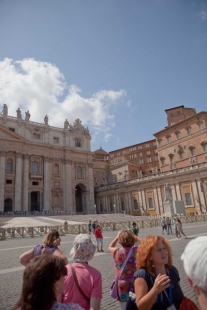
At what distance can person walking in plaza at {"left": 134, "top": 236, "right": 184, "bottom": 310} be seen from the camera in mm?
2305

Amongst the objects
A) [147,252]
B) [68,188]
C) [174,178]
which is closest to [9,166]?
[68,188]

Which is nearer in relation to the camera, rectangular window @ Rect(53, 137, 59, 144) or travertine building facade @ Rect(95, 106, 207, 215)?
travertine building facade @ Rect(95, 106, 207, 215)

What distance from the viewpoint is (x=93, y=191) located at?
172 feet

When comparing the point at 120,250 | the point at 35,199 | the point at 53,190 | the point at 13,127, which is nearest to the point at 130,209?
the point at 53,190

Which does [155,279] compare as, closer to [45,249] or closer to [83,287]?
[83,287]

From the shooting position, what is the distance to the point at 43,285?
179cm

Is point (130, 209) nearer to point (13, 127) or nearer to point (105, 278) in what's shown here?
point (13, 127)

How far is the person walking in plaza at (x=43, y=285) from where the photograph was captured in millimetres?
1728

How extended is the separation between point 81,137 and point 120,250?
5203 centimetres

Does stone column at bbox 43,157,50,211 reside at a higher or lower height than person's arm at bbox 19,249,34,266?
higher

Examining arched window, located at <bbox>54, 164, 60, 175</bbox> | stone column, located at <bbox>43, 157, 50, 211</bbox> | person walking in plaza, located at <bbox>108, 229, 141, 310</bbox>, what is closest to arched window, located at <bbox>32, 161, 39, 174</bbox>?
stone column, located at <bbox>43, 157, 50, 211</bbox>

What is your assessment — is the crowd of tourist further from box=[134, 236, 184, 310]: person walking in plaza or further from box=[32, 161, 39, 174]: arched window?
box=[32, 161, 39, 174]: arched window

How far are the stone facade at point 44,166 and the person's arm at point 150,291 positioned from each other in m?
42.4

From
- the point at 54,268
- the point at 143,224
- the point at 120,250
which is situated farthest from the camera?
the point at 143,224
